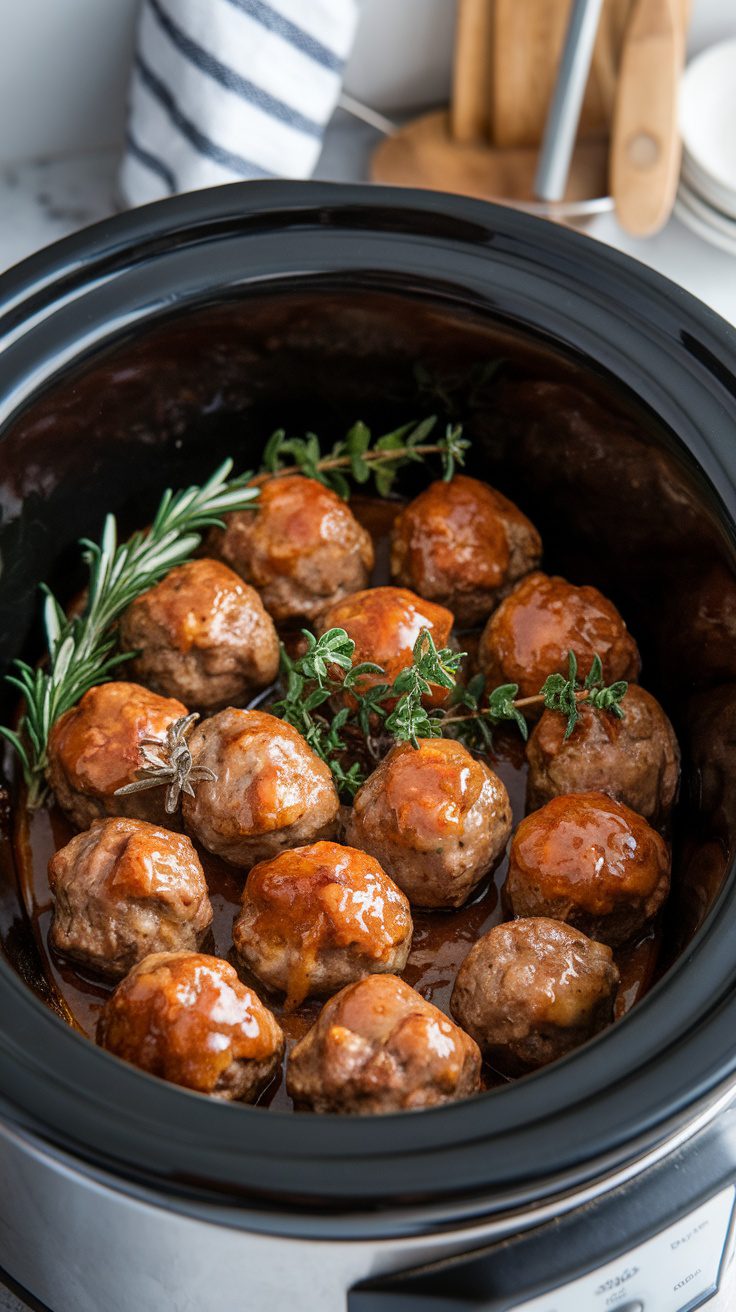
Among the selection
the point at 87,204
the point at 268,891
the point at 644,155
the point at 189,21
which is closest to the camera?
the point at 268,891

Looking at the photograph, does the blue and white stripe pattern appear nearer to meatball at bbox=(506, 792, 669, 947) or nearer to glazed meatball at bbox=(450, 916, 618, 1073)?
meatball at bbox=(506, 792, 669, 947)

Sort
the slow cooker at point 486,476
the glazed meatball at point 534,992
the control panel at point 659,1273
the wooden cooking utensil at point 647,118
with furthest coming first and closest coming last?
the wooden cooking utensil at point 647,118
the glazed meatball at point 534,992
the control panel at point 659,1273
the slow cooker at point 486,476

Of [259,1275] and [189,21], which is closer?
[259,1275]

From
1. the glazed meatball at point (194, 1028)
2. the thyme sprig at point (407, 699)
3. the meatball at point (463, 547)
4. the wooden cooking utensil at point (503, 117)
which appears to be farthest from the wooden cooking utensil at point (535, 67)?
the glazed meatball at point (194, 1028)

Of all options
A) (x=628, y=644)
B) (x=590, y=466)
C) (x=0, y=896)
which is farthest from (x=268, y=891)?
(x=590, y=466)

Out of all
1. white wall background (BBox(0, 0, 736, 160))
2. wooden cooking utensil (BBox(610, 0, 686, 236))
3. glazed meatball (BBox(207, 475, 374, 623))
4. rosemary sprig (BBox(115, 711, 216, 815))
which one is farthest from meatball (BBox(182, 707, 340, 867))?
white wall background (BBox(0, 0, 736, 160))

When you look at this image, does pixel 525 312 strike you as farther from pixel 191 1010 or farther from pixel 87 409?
pixel 191 1010

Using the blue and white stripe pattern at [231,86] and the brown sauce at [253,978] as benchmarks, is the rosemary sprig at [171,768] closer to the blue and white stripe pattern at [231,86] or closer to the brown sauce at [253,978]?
the brown sauce at [253,978]
